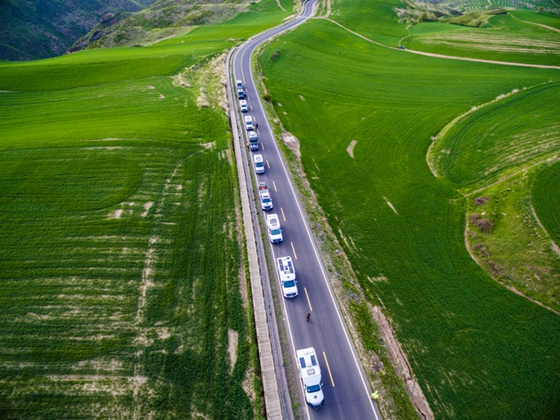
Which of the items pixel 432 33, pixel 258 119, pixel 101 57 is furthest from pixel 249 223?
pixel 432 33

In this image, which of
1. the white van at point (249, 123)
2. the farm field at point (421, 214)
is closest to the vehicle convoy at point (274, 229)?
the farm field at point (421, 214)

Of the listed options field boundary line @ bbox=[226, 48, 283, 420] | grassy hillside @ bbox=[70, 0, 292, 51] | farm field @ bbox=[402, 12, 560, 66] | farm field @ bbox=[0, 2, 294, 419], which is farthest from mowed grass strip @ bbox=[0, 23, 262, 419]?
farm field @ bbox=[402, 12, 560, 66]

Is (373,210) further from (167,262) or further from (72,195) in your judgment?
(72,195)

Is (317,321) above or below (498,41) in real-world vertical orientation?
below

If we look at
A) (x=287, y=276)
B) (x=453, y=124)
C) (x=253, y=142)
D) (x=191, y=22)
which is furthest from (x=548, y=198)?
(x=191, y=22)

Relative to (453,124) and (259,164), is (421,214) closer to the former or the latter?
(259,164)

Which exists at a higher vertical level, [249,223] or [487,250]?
[249,223]
